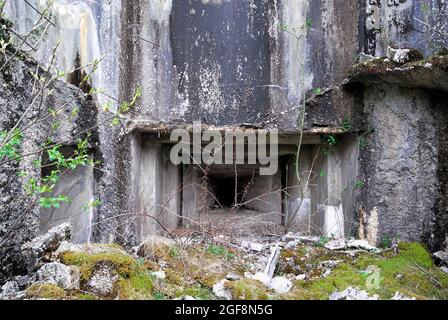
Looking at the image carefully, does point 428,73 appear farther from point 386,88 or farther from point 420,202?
point 420,202

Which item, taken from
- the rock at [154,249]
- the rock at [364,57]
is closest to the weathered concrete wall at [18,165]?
the rock at [154,249]

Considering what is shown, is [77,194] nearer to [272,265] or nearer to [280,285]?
[272,265]

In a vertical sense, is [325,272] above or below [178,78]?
below

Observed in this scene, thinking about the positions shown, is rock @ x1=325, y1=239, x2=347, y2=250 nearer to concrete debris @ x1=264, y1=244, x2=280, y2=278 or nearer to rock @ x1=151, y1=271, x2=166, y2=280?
concrete debris @ x1=264, y1=244, x2=280, y2=278

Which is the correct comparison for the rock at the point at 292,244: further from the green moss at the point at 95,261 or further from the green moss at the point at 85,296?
the green moss at the point at 85,296

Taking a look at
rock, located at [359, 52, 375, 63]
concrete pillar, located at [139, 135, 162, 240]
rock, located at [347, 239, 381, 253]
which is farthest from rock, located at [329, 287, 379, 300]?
concrete pillar, located at [139, 135, 162, 240]

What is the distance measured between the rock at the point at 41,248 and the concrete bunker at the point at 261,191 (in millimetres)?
1134

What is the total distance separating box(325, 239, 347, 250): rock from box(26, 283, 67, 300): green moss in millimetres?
2543

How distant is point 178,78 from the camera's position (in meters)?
4.86

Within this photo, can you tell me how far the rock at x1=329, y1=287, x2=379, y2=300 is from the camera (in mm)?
2922
